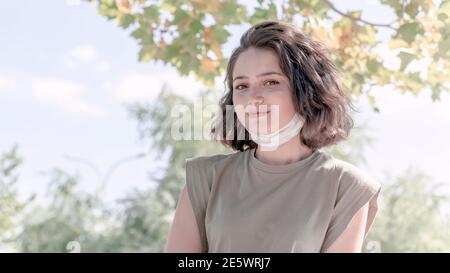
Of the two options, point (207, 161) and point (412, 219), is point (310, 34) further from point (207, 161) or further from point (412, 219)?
point (412, 219)

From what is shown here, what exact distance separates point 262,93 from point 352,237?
1.21 feet

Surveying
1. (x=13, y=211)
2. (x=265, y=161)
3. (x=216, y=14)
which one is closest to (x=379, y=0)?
(x=216, y=14)

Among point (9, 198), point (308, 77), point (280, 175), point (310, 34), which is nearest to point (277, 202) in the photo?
point (280, 175)

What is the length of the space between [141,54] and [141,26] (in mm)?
114

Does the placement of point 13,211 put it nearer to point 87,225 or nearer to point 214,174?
point 87,225

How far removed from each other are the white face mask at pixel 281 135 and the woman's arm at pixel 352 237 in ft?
0.76

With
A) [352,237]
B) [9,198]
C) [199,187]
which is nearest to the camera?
[352,237]

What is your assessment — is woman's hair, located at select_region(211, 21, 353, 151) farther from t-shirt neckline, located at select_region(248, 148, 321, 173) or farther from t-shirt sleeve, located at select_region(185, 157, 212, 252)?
t-shirt sleeve, located at select_region(185, 157, 212, 252)

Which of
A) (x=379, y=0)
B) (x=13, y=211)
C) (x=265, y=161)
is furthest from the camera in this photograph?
(x=13, y=211)

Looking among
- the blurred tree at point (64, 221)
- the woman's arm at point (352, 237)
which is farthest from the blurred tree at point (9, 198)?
the woman's arm at point (352, 237)

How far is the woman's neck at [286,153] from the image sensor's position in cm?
143

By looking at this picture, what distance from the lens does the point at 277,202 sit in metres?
1.37

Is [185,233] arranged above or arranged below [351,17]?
below

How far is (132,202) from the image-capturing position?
14.0m
